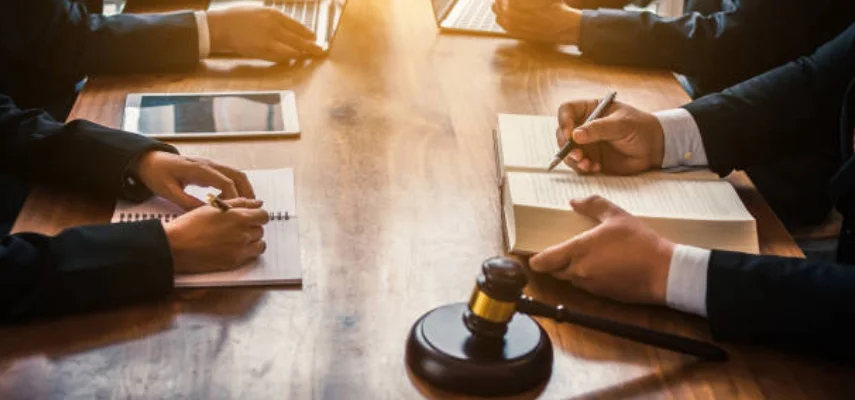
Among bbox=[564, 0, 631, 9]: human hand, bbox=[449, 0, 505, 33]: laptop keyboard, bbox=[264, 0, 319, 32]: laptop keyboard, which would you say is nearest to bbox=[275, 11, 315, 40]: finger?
bbox=[264, 0, 319, 32]: laptop keyboard

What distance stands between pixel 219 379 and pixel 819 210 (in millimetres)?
1405

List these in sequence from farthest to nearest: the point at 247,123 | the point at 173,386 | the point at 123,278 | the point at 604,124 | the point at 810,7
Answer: the point at 810,7, the point at 247,123, the point at 604,124, the point at 123,278, the point at 173,386

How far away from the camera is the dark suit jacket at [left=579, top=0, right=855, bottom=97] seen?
189 centimetres

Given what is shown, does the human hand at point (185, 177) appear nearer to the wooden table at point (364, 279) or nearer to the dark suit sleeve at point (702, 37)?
the wooden table at point (364, 279)

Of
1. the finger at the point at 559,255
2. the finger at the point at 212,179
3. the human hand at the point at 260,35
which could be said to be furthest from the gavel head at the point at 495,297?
the human hand at the point at 260,35

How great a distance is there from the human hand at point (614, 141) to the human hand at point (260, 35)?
58 cm

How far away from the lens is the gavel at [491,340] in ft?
3.10

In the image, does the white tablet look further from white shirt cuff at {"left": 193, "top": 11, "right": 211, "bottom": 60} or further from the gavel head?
the gavel head

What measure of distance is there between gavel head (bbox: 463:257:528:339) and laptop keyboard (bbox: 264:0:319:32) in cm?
114

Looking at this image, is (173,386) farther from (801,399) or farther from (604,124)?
(604,124)

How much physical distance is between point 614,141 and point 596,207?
10.5 inches

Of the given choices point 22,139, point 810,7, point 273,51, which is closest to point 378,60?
point 273,51

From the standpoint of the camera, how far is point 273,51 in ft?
5.99

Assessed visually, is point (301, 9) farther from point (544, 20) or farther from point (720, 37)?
point (720, 37)
